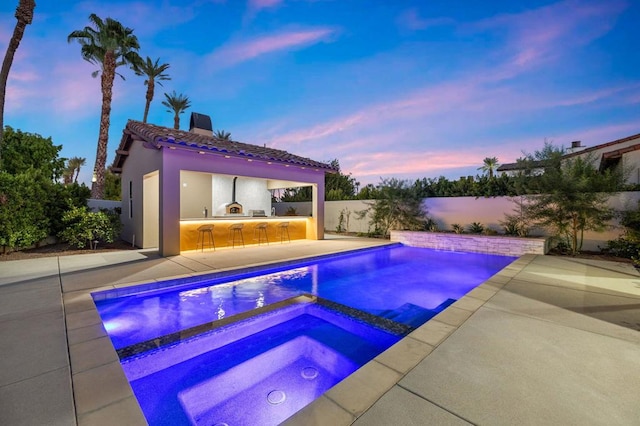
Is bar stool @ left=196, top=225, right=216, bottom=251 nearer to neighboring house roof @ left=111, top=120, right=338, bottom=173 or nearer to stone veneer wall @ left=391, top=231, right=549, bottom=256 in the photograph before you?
neighboring house roof @ left=111, top=120, right=338, bottom=173

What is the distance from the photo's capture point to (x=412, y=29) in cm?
1033

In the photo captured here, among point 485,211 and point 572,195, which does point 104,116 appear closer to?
point 485,211

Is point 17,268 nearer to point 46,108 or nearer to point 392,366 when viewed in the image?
point 392,366

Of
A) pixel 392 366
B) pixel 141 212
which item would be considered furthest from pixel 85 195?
pixel 392 366

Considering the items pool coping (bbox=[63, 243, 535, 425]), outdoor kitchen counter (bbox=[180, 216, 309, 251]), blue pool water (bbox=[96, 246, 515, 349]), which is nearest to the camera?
pool coping (bbox=[63, 243, 535, 425])

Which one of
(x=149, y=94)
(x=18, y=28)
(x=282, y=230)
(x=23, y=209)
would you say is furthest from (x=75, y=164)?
A: (x=282, y=230)

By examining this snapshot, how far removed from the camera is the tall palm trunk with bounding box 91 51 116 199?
51.0ft

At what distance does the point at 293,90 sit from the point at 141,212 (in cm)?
1007

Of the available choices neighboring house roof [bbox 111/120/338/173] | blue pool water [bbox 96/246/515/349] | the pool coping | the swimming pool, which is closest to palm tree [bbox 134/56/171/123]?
neighboring house roof [bbox 111/120/338/173]

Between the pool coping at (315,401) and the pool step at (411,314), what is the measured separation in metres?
0.78

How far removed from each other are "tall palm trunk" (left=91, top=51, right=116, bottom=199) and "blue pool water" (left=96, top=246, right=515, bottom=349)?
14.3 m

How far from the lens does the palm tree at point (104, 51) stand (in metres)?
15.1

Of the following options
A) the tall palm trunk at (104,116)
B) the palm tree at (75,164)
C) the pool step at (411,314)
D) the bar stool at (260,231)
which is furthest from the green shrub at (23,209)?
the palm tree at (75,164)

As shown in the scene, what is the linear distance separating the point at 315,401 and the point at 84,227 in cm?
1004
